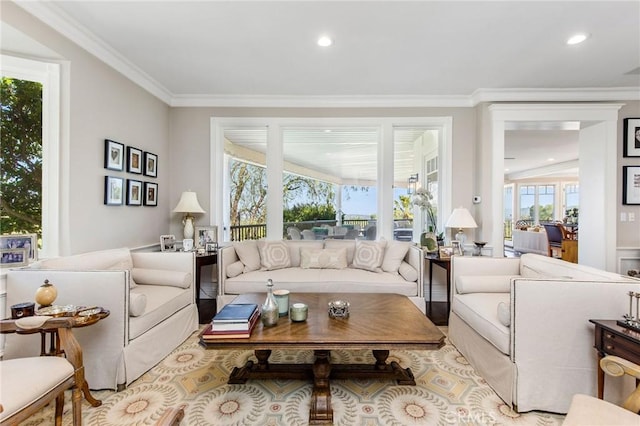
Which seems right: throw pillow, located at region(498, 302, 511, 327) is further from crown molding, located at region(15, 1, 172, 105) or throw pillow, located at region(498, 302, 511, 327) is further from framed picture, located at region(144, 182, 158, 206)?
crown molding, located at region(15, 1, 172, 105)

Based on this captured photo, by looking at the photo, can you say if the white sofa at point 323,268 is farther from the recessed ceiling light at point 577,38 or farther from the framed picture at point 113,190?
the recessed ceiling light at point 577,38

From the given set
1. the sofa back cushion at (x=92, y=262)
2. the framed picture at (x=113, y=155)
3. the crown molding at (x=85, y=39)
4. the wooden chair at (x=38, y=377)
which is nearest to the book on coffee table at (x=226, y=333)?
the wooden chair at (x=38, y=377)

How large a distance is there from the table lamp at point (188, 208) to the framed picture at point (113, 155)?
0.79 m

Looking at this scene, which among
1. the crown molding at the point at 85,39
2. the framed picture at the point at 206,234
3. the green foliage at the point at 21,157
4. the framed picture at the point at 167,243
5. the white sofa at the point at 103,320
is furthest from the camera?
the framed picture at the point at 206,234

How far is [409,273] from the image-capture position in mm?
3145

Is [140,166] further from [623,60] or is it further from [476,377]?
[623,60]

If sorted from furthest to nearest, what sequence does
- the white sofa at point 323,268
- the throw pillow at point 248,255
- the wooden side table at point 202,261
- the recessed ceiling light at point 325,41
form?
the throw pillow at point 248,255, the wooden side table at point 202,261, the white sofa at point 323,268, the recessed ceiling light at point 325,41

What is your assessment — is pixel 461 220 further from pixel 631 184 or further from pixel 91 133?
pixel 91 133

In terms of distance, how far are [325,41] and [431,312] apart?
3.17 metres

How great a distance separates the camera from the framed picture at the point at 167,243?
3.57 metres

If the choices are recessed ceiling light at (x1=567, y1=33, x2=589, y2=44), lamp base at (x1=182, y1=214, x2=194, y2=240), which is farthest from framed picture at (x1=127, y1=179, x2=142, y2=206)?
recessed ceiling light at (x1=567, y1=33, x2=589, y2=44)

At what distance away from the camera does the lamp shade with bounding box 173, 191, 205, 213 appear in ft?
12.1

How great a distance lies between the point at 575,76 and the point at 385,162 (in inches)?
90.4

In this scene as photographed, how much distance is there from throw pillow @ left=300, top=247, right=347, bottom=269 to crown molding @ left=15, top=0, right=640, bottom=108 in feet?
6.55
